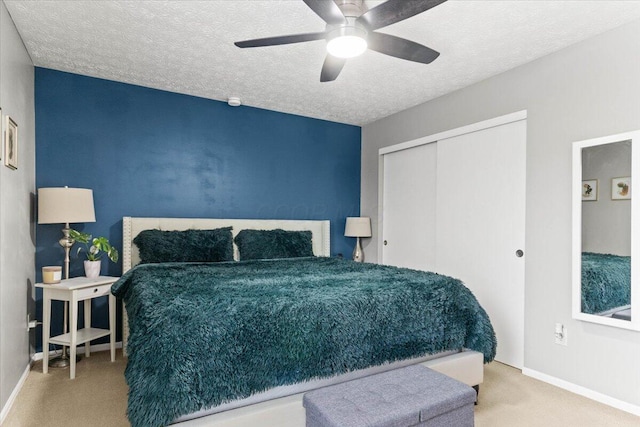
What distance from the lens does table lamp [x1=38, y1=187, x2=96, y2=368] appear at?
2.89m

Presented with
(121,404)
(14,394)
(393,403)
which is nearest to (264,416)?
(393,403)

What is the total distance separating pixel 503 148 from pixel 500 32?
3.45 ft

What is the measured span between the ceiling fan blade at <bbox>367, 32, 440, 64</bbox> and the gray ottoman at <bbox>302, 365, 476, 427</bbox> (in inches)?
71.9

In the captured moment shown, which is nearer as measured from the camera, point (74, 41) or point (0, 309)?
point (0, 309)

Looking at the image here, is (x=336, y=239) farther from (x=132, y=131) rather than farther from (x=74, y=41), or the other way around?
(x=74, y=41)

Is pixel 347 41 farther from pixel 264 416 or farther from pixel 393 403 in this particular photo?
pixel 264 416

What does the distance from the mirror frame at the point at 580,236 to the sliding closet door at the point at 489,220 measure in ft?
1.53

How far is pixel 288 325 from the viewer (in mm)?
1841

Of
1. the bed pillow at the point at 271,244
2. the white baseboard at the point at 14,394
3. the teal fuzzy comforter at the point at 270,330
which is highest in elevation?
the bed pillow at the point at 271,244

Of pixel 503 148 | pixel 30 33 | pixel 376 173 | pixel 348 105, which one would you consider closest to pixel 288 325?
pixel 503 148

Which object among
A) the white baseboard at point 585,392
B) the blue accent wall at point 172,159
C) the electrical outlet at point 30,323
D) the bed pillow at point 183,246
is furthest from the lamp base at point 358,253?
the electrical outlet at point 30,323

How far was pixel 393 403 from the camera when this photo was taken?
156 cm

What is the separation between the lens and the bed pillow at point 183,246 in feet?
11.0

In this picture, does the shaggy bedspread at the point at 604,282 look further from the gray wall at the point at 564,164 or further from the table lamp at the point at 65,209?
the table lamp at the point at 65,209
